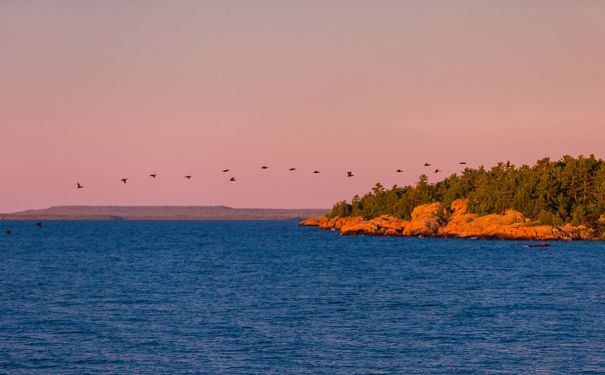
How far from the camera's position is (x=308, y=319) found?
56.8 meters

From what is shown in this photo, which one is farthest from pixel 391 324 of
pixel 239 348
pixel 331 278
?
A: pixel 331 278

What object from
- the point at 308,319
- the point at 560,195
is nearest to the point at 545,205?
the point at 560,195

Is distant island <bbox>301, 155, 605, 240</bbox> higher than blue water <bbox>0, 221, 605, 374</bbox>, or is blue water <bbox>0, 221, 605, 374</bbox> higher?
distant island <bbox>301, 155, 605, 240</bbox>

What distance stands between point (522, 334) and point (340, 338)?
11.1 m

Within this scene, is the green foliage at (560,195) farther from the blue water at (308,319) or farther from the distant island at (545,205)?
the blue water at (308,319)

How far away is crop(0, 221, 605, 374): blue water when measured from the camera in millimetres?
41812

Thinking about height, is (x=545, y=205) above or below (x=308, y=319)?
above

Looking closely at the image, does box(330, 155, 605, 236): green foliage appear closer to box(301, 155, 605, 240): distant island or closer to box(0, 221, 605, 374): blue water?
box(301, 155, 605, 240): distant island

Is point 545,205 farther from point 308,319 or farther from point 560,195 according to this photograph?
point 308,319

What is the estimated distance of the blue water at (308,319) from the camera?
137 feet

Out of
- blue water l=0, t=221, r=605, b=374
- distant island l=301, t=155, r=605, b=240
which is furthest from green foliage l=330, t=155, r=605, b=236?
blue water l=0, t=221, r=605, b=374

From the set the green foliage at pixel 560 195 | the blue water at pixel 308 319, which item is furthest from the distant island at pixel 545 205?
the blue water at pixel 308 319

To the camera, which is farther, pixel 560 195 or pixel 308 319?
pixel 560 195

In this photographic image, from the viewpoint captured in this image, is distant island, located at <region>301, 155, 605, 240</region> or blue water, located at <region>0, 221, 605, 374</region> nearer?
blue water, located at <region>0, 221, 605, 374</region>
